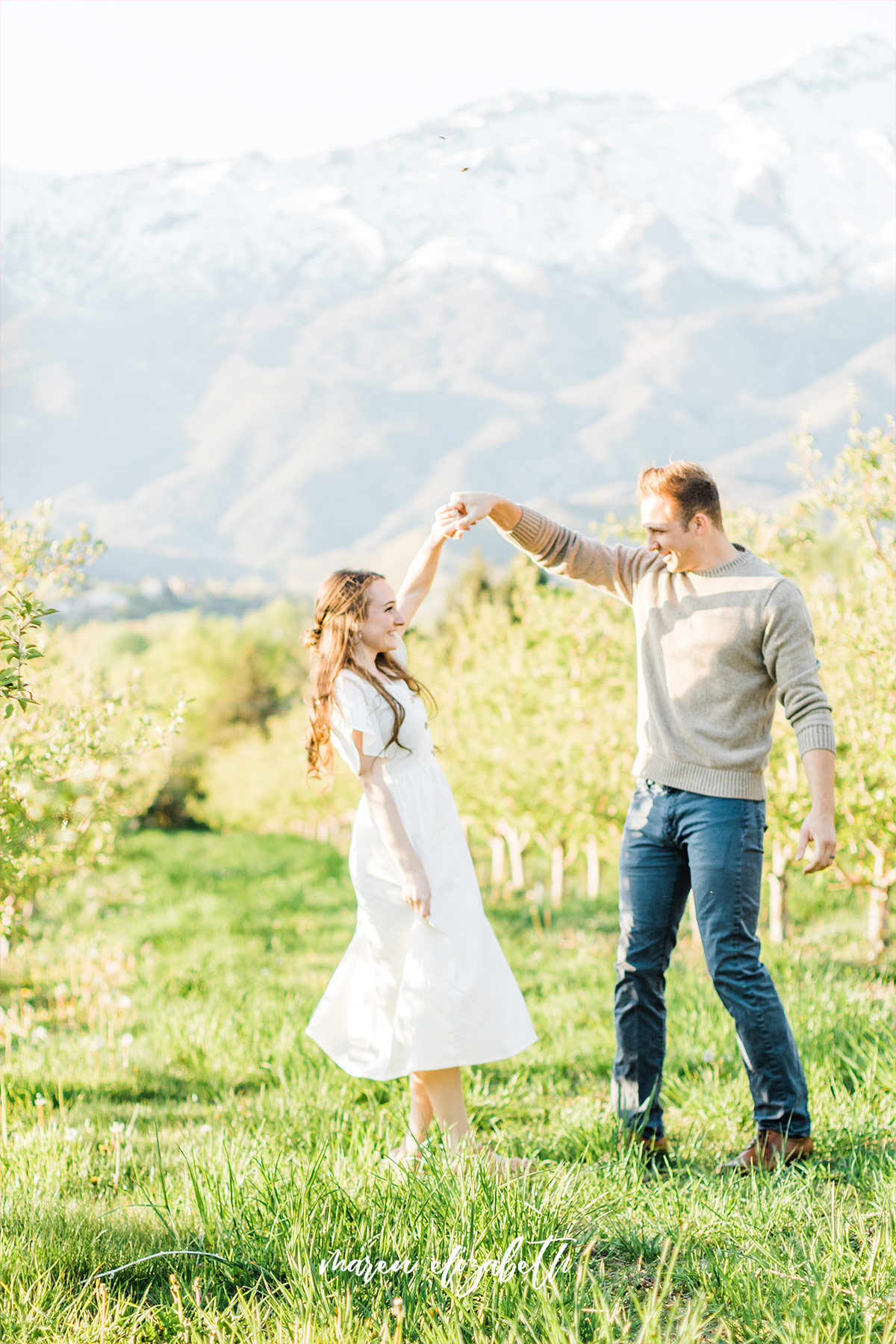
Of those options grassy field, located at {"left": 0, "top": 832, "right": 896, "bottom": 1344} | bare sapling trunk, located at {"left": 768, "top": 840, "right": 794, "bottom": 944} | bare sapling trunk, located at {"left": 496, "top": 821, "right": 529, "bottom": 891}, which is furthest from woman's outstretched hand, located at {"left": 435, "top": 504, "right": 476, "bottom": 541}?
bare sapling trunk, located at {"left": 496, "top": 821, "right": 529, "bottom": 891}

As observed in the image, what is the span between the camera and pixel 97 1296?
2586 mm

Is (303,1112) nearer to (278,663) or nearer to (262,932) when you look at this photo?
(262,932)

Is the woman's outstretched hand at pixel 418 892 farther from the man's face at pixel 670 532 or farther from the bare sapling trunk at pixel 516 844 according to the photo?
the bare sapling trunk at pixel 516 844

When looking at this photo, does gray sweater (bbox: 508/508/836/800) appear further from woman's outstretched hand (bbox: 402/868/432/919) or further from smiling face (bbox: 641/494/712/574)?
woman's outstretched hand (bbox: 402/868/432/919)

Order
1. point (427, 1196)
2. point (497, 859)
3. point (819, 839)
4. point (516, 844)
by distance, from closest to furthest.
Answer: point (427, 1196) → point (819, 839) → point (516, 844) → point (497, 859)

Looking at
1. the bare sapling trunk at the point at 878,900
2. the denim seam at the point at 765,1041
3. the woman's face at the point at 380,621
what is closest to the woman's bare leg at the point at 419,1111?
the denim seam at the point at 765,1041

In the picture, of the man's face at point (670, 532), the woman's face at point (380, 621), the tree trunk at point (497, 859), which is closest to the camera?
the man's face at point (670, 532)

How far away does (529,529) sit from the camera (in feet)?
13.0

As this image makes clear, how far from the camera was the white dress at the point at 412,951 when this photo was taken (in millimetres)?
3537

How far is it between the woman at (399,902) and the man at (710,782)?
→ 1.52ft

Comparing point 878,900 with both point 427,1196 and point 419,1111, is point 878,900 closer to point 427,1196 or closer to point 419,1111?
point 419,1111

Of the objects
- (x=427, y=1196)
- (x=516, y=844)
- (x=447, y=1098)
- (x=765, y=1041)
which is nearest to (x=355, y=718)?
(x=447, y=1098)

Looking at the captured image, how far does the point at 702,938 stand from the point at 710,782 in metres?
0.50

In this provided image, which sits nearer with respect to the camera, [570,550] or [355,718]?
[355,718]
